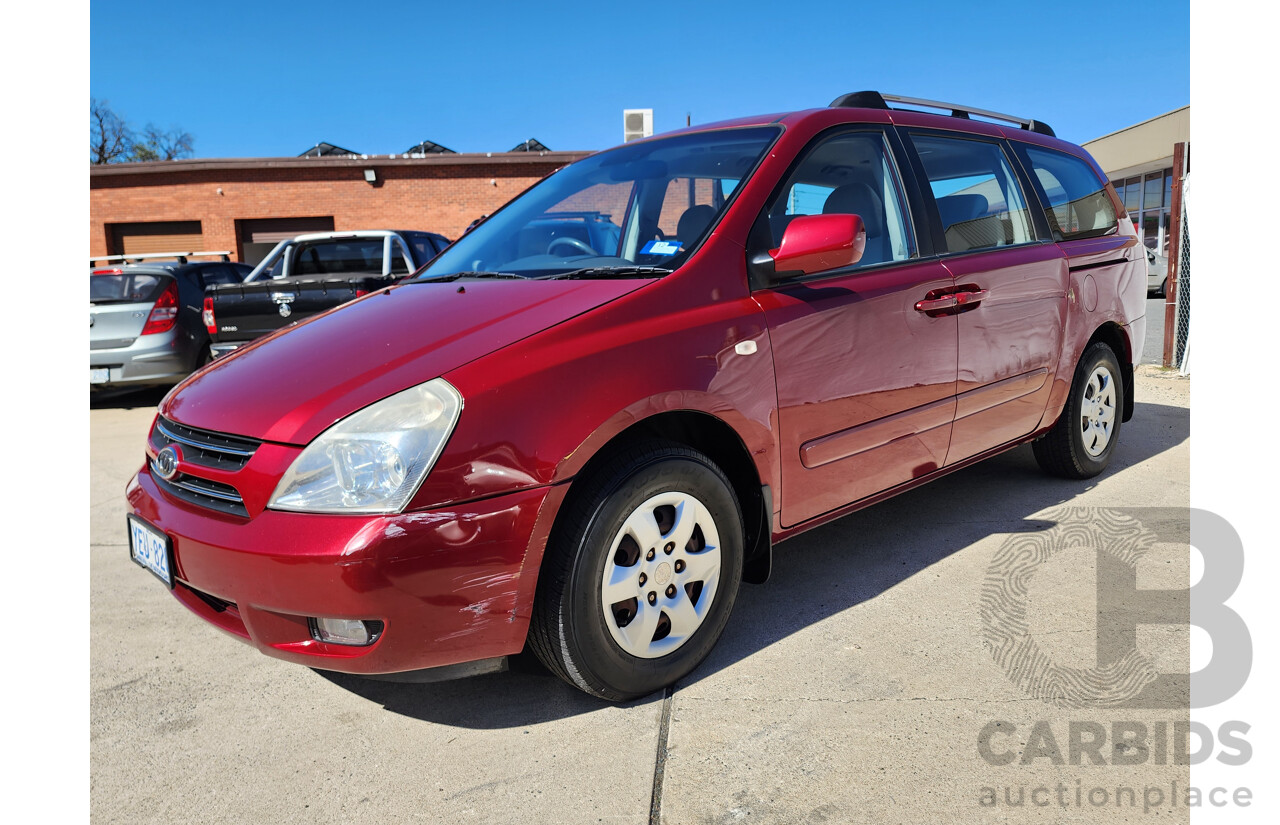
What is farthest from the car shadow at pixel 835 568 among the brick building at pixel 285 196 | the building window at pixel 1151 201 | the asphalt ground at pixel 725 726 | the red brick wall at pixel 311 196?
the building window at pixel 1151 201

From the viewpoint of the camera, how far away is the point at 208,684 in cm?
280

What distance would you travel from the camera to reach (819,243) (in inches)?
104

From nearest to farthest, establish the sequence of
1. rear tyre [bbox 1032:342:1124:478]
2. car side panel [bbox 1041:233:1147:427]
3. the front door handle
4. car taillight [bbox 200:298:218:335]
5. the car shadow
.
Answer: the car shadow, the front door handle, car side panel [bbox 1041:233:1147:427], rear tyre [bbox 1032:342:1124:478], car taillight [bbox 200:298:218:335]

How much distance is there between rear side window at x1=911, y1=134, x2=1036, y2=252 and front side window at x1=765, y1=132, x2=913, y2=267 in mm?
258

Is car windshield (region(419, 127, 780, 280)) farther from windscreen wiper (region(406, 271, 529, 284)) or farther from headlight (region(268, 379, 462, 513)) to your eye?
headlight (region(268, 379, 462, 513))

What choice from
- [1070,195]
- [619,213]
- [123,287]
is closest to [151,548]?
[619,213]

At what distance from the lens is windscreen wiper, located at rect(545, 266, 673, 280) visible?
2.62m

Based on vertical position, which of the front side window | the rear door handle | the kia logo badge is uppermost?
the front side window

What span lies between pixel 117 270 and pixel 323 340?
7.82 metres

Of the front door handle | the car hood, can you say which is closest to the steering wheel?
the car hood

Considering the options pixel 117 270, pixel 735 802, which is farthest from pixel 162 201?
pixel 735 802

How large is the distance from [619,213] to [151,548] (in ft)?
6.68

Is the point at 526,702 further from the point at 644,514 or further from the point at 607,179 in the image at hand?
the point at 607,179

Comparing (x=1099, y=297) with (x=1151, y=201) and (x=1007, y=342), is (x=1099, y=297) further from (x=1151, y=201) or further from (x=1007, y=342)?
(x=1151, y=201)
